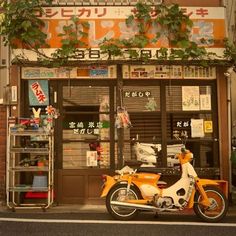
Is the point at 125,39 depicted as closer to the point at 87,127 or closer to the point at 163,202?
the point at 87,127

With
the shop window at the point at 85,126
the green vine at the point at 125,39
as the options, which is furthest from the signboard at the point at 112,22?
the shop window at the point at 85,126

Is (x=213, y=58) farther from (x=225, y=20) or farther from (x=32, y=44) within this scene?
(x=32, y=44)

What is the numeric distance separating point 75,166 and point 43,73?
2.51 meters

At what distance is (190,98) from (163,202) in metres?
3.40

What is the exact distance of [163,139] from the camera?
11891mm

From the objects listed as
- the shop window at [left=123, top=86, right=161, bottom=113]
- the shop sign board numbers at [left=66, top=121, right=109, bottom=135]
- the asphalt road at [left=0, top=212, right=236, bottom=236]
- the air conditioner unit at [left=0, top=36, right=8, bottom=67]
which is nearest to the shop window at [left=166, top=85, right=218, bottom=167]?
the shop window at [left=123, top=86, right=161, bottom=113]

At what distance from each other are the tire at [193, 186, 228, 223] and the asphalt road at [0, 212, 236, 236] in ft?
0.53

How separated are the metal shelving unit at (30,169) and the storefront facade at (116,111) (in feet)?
1.64

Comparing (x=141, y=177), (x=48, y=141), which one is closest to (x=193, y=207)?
(x=141, y=177)

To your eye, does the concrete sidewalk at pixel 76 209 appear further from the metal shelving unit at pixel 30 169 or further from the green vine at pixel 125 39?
the green vine at pixel 125 39

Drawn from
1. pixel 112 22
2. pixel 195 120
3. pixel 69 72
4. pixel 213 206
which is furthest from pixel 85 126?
pixel 213 206

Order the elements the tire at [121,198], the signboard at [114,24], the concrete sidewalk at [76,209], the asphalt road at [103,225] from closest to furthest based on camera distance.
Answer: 1. the asphalt road at [103,225]
2. the tire at [121,198]
3. the concrete sidewalk at [76,209]
4. the signboard at [114,24]

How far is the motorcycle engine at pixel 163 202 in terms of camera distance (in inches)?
378

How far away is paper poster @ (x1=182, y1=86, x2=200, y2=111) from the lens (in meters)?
12.0
